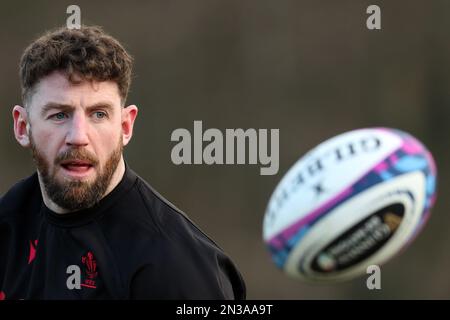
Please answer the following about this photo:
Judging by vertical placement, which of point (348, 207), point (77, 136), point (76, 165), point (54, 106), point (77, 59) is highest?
point (77, 59)

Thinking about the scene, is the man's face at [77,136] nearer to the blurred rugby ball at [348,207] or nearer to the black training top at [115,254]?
the black training top at [115,254]

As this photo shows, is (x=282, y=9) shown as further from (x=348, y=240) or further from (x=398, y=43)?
(x=348, y=240)

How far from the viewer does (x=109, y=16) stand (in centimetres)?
822

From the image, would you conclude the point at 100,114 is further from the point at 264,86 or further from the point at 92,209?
the point at 264,86

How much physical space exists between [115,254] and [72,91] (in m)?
0.65

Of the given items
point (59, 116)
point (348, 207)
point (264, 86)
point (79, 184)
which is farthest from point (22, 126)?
point (264, 86)

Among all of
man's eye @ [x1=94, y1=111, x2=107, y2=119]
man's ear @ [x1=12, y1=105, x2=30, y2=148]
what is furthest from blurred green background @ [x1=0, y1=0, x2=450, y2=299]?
man's eye @ [x1=94, y1=111, x2=107, y2=119]

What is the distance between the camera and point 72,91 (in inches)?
148

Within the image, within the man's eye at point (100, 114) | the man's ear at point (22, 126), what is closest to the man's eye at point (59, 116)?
the man's eye at point (100, 114)

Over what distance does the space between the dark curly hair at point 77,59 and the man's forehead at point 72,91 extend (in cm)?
2

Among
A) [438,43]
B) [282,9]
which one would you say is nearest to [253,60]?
[282,9]

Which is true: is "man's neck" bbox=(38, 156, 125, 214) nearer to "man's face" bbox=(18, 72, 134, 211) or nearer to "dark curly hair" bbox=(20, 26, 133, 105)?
"man's face" bbox=(18, 72, 134, 211)

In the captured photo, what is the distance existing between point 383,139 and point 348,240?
0.47 meters

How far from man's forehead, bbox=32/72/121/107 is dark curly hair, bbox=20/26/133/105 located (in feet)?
0.07
